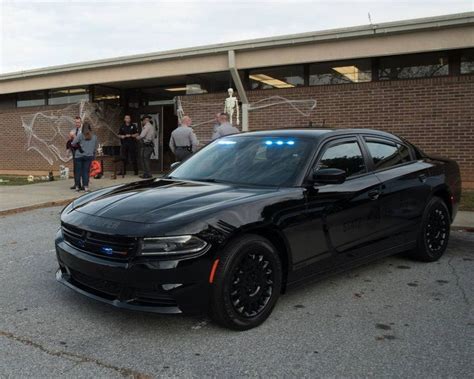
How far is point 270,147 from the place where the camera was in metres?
4.66

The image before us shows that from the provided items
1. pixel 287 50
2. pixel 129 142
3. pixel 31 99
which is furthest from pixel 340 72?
pixel 31 99

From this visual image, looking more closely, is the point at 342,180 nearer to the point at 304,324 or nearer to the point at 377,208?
the point at 377,208

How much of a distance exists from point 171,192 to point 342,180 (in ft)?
4.82

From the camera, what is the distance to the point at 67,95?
16469mm

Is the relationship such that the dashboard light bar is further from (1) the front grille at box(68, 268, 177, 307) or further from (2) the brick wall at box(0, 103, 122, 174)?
(2) the brick wall at box(0, 103, 122, 174)

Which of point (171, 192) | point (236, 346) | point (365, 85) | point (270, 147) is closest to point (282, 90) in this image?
point (365, 85)

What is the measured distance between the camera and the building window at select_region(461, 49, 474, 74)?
1058 centimetres

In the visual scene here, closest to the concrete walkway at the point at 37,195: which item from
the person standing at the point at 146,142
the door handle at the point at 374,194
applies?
the person standing at the point at 146,142

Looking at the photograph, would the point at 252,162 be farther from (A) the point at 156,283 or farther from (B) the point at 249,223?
(A) the point at 156,283

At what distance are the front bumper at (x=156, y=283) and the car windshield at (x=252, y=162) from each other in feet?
3.95

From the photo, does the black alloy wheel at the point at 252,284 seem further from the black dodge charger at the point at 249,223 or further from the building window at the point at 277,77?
the building window at the point at 277,77

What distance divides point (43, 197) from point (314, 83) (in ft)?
22.3

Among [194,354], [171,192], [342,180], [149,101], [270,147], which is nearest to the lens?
[194,354]

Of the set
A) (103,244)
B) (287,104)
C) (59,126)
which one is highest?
(287,104)
